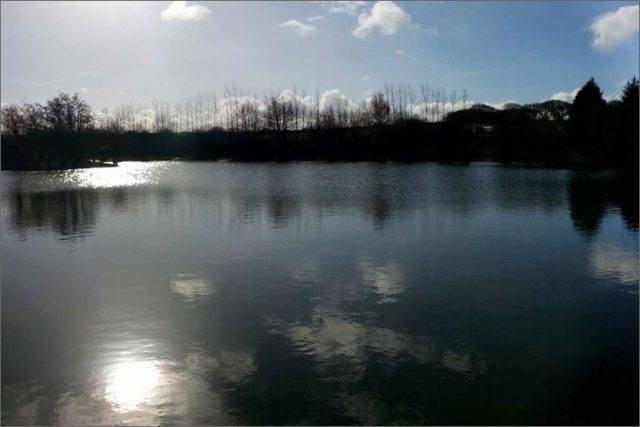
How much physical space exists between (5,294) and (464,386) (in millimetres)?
12424

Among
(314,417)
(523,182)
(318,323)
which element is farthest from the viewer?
(523,182)

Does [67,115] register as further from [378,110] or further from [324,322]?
[324,322]

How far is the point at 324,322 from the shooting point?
11.3 m

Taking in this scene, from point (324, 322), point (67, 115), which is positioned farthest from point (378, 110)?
point (324, 322)

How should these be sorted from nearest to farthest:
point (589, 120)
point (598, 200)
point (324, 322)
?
1. point (324, 322)
2. point (598, 200)
3. point (589, 120)

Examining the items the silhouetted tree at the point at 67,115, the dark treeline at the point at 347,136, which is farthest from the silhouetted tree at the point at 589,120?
the silhouetted tree at the point at 67,115

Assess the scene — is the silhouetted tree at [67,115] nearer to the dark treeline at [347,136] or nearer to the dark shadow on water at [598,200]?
the dark treeline at [347,136]

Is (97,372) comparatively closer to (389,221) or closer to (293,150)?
(389,221)

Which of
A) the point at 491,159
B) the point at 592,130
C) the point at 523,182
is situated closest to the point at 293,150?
the point at 491,159

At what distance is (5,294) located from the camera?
46.4 feet

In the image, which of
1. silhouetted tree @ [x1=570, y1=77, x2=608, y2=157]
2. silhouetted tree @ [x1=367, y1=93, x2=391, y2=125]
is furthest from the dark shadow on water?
silhouetted tree @ [x1=367, y1=93, x2=391, y2=125]

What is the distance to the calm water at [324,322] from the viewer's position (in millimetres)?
8109

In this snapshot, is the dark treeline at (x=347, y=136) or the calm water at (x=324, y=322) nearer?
the calm water at (x=324, y=322)

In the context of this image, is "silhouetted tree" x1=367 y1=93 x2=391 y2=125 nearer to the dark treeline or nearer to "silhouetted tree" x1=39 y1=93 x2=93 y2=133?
the dark treeline
